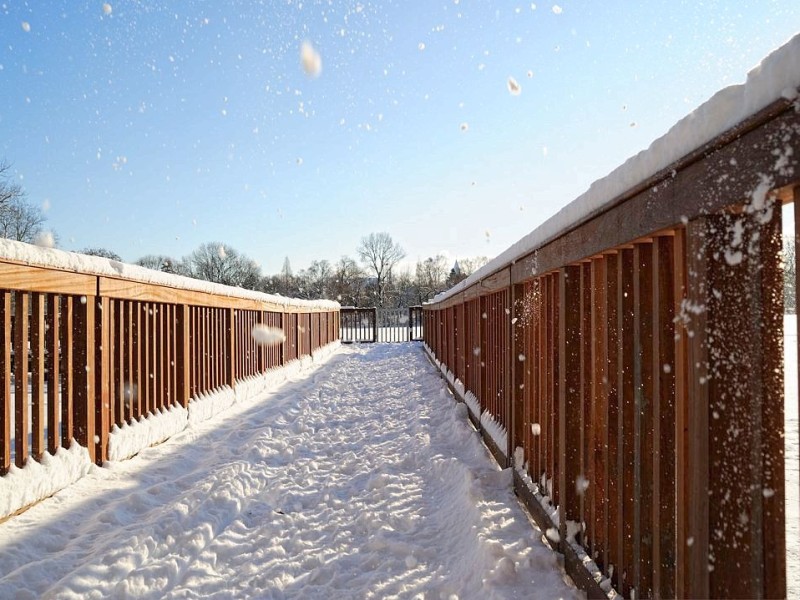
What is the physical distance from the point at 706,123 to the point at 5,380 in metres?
3.60

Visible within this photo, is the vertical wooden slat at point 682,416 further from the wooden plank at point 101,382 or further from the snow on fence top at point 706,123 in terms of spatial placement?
the wooden plank at point 101,382

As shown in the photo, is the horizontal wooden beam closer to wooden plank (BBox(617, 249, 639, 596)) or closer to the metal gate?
wooden plank (BBox(617, 249, 639, 596))

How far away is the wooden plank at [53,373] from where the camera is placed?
3.41 m

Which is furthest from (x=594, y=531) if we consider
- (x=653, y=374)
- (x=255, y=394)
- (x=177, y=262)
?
(x=177, y=262)

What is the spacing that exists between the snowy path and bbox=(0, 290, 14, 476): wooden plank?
0.37m

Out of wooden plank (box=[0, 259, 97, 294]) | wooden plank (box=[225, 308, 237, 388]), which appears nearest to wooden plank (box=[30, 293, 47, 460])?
wooden plank (box=[0, 259, 97, 294])

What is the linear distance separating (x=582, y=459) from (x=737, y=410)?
1140mm

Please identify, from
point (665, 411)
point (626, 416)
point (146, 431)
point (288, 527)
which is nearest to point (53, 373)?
point (146, 431)

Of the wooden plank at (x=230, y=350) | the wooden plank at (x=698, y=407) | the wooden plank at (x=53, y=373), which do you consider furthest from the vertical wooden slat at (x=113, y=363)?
the wooden plank at (x=698, y=407)

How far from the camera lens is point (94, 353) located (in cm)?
393

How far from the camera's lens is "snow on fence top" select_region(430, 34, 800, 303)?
919mm

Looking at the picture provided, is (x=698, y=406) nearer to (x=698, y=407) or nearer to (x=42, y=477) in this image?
(x=698, y=407)

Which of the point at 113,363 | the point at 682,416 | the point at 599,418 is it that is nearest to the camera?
the point at 682,416

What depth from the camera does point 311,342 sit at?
1450 cm
